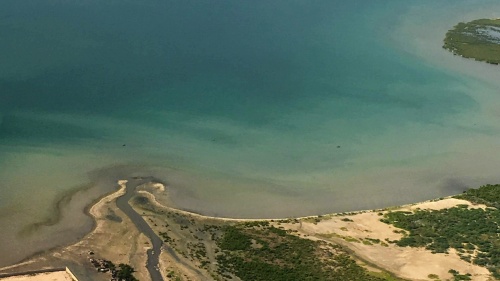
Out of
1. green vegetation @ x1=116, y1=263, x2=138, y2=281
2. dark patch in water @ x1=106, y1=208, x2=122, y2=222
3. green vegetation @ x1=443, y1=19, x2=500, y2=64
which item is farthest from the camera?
green vegetation @ x1=443, y1=19, x2=500, y2=64

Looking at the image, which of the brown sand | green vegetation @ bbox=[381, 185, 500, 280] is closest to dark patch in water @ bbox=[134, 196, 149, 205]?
the brown sand

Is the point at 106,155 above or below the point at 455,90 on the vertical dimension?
below

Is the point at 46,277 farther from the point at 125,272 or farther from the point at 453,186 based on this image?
the point at 453,186

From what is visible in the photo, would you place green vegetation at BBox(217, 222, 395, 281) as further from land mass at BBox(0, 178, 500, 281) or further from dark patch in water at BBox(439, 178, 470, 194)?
dark patch in water at BBox(439, 178, 470, 194)

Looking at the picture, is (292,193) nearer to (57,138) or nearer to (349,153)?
(349,153)

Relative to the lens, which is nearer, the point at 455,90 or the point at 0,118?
the point at 0,118

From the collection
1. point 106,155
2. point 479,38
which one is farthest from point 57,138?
point 479,38
